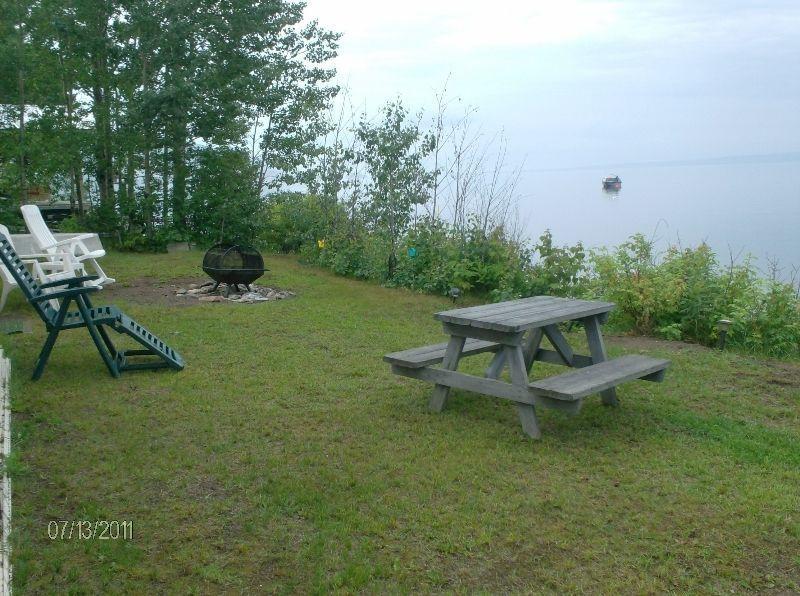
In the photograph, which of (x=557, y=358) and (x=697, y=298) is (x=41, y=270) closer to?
(x=557, y=358)

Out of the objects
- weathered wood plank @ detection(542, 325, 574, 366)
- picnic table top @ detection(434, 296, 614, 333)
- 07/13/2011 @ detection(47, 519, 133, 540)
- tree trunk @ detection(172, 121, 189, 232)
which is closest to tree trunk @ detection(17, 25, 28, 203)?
tree trunk @ detection(172, 121, 189, 232)

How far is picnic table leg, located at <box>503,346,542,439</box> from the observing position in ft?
14.6

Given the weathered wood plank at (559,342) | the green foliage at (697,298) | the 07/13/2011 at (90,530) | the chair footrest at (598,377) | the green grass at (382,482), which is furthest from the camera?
the green foliage at (697,298)

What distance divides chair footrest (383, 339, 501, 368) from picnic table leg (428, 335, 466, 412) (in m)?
0.11

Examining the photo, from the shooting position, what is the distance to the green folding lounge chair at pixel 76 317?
5.11 m

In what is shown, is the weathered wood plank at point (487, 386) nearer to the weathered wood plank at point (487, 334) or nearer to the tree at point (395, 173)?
the weathered wood plank at point (487, 334)

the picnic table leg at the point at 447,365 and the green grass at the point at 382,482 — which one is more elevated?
the picnic table leg at the point at 447,365

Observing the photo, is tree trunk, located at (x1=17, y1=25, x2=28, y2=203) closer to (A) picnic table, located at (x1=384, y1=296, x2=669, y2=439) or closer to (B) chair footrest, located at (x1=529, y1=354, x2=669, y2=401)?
(A) picnic table, located at (x1=384, y1=296, x2=669, y2=439)

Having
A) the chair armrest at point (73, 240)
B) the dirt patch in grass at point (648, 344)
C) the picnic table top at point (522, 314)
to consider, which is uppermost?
the chair armrest at point (73, 240)

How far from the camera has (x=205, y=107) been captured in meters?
12.8

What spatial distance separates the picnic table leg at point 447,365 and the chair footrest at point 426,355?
0.11 meters

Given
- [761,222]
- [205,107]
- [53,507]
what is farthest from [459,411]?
[205,107]

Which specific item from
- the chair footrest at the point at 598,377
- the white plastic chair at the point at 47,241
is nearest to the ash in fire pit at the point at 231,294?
the white plastic chair at the point at 47,241

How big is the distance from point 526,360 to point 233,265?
4.46 metres
